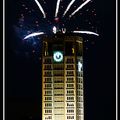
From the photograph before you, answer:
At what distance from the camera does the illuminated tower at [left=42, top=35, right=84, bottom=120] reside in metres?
22.9

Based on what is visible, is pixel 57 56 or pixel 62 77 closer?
pixel 57 56

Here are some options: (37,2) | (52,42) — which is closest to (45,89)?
(52,42)

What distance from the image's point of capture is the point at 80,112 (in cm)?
2328

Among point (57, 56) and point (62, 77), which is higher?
point (57, 56)

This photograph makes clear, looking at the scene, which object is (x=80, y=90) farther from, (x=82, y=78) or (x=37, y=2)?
(x=37, y=2)

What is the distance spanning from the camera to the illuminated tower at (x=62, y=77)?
22875mm

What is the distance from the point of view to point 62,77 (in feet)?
75.9

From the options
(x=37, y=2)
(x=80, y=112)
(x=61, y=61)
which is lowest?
(x=80, y=112)
